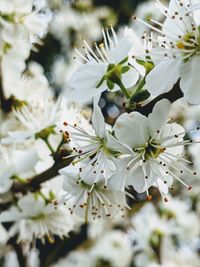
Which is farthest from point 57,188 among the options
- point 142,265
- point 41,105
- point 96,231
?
point 96,231

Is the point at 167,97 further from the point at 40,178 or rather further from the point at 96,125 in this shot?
the point at 40,178

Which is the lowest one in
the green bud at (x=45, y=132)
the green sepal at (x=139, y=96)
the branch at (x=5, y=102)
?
the green bud at (x=45, y=132)

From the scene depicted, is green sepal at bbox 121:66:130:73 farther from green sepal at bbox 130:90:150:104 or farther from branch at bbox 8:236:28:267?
branch at bbox 8:236:28:267

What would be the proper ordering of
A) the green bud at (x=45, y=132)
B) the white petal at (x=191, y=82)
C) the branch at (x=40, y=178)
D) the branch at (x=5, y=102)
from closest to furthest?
1. the white petal at (x=191, y=82)
2. the branch at (x=40, y=178)
3. the green bud at (x=45, y=132)
4. the branch at (x=5, y=102)

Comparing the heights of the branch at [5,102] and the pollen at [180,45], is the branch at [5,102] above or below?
above

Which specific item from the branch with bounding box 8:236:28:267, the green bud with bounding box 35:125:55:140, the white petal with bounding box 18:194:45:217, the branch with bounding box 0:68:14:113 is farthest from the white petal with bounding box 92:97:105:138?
the branch with bounding box 8:236:28:267

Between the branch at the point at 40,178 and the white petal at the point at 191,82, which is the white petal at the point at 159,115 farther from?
the branch at the point at 40,178

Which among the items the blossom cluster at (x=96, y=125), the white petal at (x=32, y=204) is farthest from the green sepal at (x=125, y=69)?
the white petal at (x=32, y=204)

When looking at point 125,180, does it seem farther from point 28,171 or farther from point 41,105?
point 41,105
